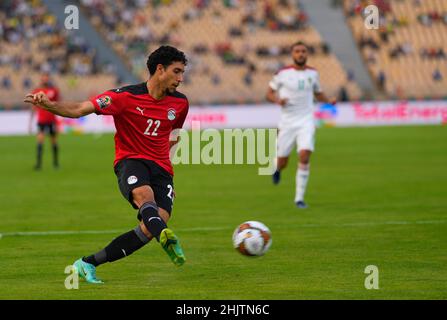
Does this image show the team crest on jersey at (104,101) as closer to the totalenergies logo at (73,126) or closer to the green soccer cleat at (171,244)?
the green soccer cleat at (171,244)

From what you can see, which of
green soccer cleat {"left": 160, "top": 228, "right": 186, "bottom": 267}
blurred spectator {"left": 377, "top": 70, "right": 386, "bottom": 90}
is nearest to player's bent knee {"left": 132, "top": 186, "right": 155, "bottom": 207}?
green soccer cleat {"left": 160, "top": 228, "right": 186, "bottom": 267}

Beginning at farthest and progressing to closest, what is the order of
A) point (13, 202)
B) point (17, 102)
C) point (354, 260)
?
point (17, 102) < point (13, 202) < point (354, 260)

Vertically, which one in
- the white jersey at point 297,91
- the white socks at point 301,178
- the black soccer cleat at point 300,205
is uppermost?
the white jersey at point 297,91

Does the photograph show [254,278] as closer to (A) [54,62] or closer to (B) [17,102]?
(B) [17,102]

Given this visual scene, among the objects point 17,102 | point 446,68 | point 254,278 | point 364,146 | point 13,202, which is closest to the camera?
point 254,278

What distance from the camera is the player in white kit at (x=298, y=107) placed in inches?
648

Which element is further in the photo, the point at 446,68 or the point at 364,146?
the point at 446,68

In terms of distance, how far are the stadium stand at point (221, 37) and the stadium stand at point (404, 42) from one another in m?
2.36

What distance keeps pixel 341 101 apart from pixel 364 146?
1389cm

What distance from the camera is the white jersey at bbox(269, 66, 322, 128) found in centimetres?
1667

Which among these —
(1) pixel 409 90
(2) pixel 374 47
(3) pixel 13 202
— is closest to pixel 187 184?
(3) pixel 13 202

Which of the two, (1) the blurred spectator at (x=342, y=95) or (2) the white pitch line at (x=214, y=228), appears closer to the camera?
(2) the white pitch line at (x=214, y=228)

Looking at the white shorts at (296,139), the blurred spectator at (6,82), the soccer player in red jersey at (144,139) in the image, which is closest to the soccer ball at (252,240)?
the soccer player in red jersey at (144,139)

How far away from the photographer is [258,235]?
9.90 m
